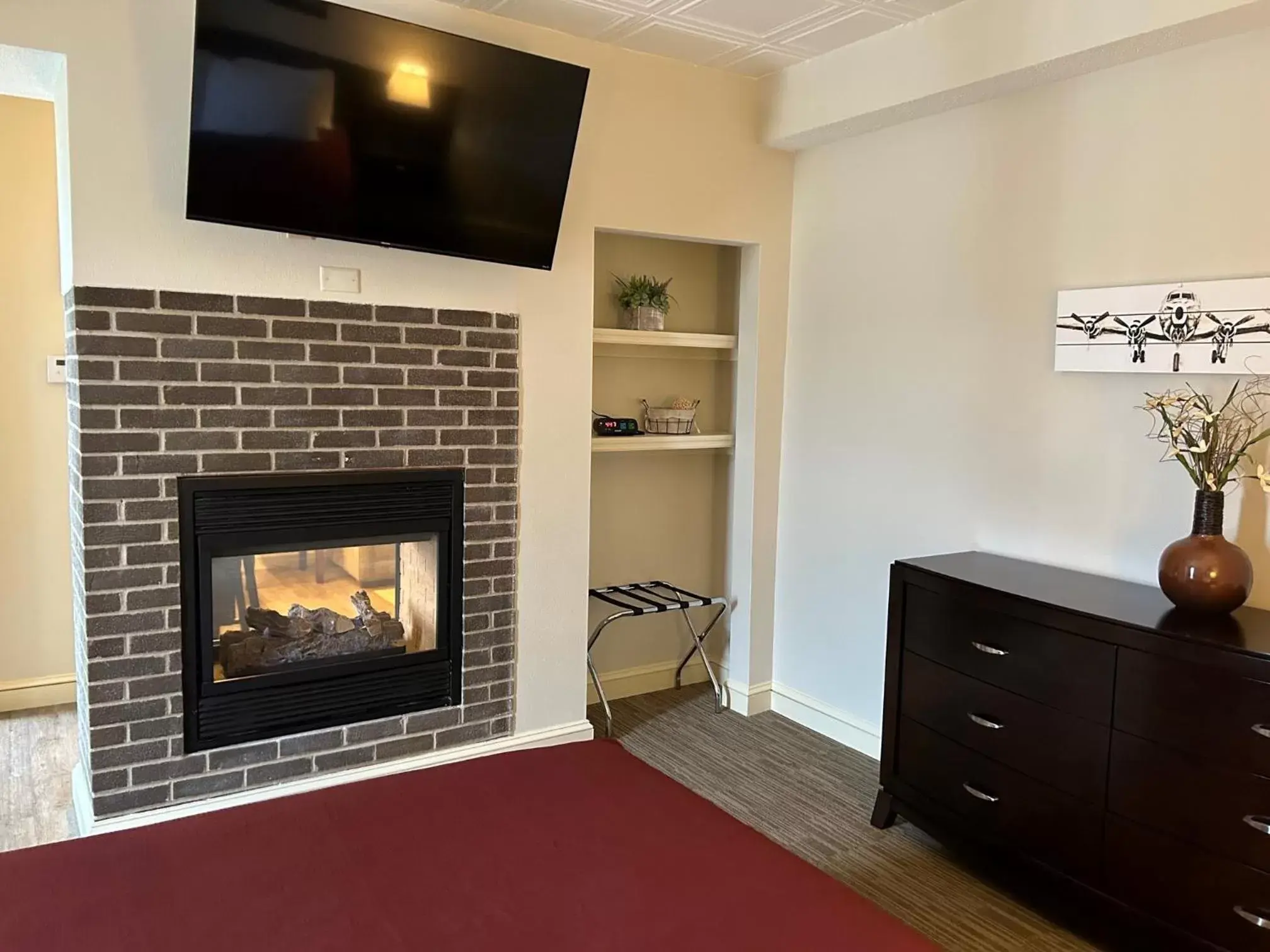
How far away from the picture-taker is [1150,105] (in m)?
2.56

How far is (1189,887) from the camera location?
6.90 feet

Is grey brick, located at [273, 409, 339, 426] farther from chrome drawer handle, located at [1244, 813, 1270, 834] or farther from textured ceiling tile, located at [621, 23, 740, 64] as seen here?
chrome drawer handle, located at [1244, 813, 1270, 834]

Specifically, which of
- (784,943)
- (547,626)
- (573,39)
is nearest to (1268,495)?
(784,943)

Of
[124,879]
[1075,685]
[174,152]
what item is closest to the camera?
[124,879]

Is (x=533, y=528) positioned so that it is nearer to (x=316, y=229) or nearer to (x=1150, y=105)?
(x=316, y=229)

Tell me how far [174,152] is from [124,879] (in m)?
1.89

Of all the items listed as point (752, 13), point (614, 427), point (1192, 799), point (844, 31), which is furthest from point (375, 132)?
point (1192, 799)

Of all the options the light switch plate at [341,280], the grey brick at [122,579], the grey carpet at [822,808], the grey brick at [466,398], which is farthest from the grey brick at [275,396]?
the grey carpet at [822,808]

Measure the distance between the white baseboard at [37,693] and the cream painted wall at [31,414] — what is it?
0.4 inches

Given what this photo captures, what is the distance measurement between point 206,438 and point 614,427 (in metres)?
1.54

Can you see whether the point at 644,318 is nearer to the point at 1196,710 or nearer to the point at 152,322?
the point at 152,322

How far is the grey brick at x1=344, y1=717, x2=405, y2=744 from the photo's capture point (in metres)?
2.94

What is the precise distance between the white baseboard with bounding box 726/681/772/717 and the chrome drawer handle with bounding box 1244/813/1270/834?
6.69 ft

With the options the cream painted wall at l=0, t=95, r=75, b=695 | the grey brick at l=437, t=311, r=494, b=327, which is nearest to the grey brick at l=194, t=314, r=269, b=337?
the grey brick at l=437, t=311, r=494, b=327
